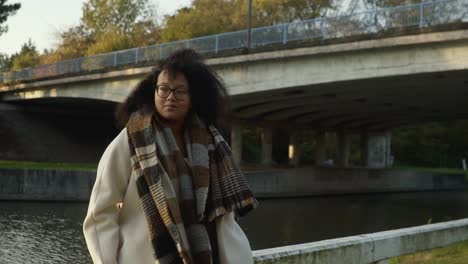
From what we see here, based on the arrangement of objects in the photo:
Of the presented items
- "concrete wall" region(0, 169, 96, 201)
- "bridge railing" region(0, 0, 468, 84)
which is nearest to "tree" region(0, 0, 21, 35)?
"bridge railing" region(0, 0, 468, 84)

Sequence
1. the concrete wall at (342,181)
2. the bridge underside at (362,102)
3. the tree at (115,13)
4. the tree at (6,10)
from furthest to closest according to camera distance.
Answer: the tree at (115,13), the tree at (6,10), the concrete wall at (342,181), the bridge underside at (362,102)

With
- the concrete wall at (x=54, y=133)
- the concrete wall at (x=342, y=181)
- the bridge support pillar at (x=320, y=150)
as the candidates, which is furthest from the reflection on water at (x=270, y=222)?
the concrete wall at (x=54, y=133)

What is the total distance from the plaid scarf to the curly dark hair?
11 centimetres

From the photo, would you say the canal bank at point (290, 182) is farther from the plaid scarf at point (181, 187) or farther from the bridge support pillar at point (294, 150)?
the plaid scarf at point (181, 187)

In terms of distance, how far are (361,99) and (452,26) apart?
28.3 feet

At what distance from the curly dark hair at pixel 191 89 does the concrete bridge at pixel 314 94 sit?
3.48m

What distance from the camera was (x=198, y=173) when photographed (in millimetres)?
2188

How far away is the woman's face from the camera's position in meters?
2.28

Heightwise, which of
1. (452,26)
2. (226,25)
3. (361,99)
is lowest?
(361,99)

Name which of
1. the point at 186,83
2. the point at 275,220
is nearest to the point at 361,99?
the point at 275,220

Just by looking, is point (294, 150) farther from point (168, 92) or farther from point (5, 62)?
point (168, 92)

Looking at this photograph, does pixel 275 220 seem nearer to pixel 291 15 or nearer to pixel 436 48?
pixel 436 48

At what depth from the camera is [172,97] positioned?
7.50 feet

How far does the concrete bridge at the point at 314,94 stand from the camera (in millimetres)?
16328
